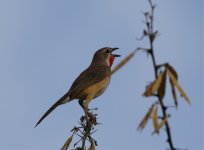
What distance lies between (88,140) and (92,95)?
325 centimetres

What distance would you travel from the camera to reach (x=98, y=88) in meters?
7.04

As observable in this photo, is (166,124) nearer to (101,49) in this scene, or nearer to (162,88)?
(162,88)

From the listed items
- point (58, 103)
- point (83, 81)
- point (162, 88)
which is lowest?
point (162, 88)

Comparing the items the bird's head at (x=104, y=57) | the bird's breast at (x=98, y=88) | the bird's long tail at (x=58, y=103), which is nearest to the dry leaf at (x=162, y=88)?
the bird's long tail at (x=58, y=103)

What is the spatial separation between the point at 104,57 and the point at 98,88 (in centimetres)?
157

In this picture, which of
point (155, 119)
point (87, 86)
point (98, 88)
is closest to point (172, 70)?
point (155, 119)

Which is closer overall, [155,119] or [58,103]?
[155,119]

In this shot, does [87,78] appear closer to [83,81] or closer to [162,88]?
[83,81]

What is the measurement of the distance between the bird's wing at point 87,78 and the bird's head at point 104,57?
2.06 feet

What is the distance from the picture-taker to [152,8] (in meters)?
1.63

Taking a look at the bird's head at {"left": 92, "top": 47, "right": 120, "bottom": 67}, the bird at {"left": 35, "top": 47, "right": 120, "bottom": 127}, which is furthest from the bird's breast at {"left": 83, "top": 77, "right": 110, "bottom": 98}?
the bird's head at {"left": 92, "top": 47, "right": 120, "bottom": 67}

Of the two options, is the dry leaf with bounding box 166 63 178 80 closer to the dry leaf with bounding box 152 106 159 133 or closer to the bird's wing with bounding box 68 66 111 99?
the dry leaf with bounding box 152 106 159 133

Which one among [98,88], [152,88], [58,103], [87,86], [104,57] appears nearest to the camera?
[152,88]

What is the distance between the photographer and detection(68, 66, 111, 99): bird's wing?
676 cm
